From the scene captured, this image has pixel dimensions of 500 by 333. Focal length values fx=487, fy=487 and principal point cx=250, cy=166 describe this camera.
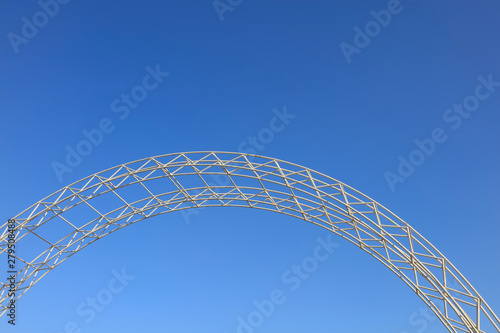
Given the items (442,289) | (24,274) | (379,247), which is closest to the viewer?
(442,289)

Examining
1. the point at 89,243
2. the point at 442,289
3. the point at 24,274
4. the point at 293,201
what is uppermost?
the point at 293,201

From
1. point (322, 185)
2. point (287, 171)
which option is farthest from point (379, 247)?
point (287, 171)

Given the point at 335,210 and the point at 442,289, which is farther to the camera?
the point at 335,210

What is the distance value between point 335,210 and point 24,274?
14.1 meters

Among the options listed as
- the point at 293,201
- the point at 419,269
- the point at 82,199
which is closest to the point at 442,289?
the point at 419,269

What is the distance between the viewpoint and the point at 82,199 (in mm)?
20844

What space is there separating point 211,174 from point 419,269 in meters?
9.15

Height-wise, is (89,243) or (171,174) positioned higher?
(171,174)

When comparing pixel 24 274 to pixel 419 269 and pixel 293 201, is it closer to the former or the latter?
pixel 293 201

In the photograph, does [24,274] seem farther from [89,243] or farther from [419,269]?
[419,269]

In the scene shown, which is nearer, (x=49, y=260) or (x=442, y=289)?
(x=442, y=289)

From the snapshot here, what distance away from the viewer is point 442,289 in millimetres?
18328

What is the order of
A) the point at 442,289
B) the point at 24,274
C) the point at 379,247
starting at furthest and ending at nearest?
the point at 24,274, the point at 379,247, the point at 442,289

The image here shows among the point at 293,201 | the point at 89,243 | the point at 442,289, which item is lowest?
the point at 442,289
